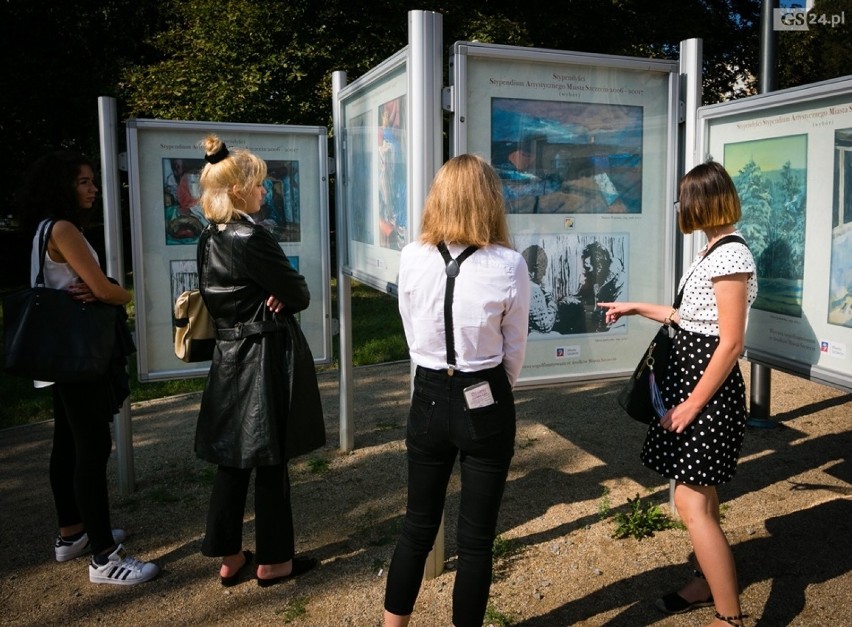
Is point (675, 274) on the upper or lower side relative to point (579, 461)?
upper

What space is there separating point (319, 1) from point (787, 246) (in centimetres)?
1281

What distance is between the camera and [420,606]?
11.3 feet

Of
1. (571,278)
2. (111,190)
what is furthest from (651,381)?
(111,190)

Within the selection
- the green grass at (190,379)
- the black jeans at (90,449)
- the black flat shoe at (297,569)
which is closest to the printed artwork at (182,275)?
the black jeans at (90,449)

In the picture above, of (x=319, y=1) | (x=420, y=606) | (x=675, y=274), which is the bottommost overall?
(x=420, y=606)

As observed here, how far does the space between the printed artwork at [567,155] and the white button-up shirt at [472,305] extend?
103 centimetres

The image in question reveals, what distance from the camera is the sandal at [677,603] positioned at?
334 cm

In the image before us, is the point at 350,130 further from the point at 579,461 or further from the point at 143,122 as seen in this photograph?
the point at 579,461

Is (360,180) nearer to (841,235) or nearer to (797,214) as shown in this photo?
(797,214)

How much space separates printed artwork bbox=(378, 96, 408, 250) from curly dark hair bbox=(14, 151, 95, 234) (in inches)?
58.0

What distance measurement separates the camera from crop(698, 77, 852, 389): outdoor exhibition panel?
10.5 ft

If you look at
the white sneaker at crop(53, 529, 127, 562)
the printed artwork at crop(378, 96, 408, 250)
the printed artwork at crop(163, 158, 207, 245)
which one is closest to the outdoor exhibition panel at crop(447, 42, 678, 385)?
the printed artwork at crop(378, 96, 408, 250)

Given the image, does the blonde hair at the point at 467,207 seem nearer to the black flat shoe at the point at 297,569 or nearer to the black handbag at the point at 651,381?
the black handbag at the point at 651,381

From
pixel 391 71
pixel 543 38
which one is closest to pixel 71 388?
pixel 391 71
